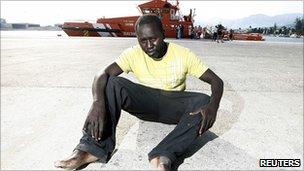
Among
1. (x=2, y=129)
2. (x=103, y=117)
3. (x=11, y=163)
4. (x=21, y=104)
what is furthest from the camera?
(x=21, y=104)

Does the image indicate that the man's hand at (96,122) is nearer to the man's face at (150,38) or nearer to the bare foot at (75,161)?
the bare foot at (75,161)

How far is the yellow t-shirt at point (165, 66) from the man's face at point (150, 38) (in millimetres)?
154

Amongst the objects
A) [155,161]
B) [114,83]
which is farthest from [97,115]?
[155,161]

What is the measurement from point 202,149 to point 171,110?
1.56ft

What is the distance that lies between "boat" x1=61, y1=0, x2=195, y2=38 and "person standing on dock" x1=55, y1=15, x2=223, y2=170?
2807 cm

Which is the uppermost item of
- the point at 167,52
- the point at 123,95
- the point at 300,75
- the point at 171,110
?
the point at 167,52

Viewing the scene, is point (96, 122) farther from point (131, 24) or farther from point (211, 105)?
point (131, 24)

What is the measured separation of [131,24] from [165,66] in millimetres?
28958

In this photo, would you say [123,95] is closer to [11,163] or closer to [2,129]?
[11,163]

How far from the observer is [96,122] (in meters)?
2.70

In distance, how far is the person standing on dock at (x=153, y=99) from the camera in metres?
2.71

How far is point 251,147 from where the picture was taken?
333 cm

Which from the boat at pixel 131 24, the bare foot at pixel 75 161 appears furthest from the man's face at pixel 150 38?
the boat at pixel 131 24

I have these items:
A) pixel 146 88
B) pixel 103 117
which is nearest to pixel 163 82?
pixel 146 88
